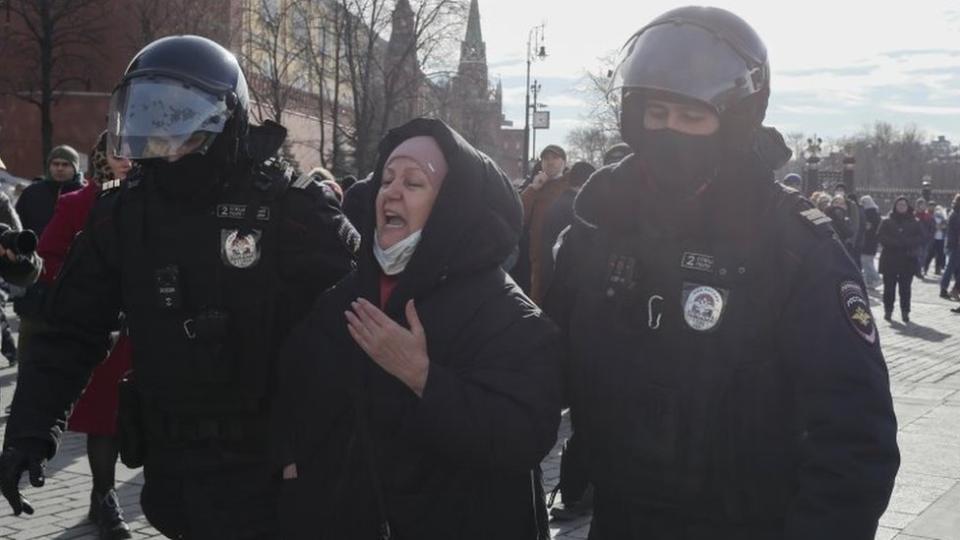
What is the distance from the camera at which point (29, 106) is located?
4656 centimetres

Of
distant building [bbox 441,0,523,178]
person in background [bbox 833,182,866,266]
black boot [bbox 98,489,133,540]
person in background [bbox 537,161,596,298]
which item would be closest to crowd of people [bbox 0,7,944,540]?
black boot [bbox 98,489,133,540]

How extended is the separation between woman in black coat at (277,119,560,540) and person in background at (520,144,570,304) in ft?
19.9

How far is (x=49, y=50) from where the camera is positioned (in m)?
39.1

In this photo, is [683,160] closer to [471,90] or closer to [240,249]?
[240,249]

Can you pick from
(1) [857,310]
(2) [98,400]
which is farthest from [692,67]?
(2) [98,400]

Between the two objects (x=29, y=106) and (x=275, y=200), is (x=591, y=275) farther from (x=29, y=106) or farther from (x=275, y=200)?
(x=29, y=106)

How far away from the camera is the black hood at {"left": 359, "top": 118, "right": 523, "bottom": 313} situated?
2.71 metres

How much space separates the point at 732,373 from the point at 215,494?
162 centimetres

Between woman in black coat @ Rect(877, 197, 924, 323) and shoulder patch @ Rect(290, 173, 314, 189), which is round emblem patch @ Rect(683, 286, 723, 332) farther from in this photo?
woman in black coat @ Rect(877, 197, 924, 323)

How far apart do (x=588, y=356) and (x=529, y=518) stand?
453 mm

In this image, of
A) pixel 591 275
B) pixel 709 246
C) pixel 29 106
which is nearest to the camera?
pixel 709 246

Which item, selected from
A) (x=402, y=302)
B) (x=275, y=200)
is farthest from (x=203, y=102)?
(x=402, y=302)

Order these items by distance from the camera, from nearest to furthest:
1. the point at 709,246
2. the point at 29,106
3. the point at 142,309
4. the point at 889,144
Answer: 1. the point at 709,246
2. the point at 142,309
3. the point at 29,106
4. the point at 889,144

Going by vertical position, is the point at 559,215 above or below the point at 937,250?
above
